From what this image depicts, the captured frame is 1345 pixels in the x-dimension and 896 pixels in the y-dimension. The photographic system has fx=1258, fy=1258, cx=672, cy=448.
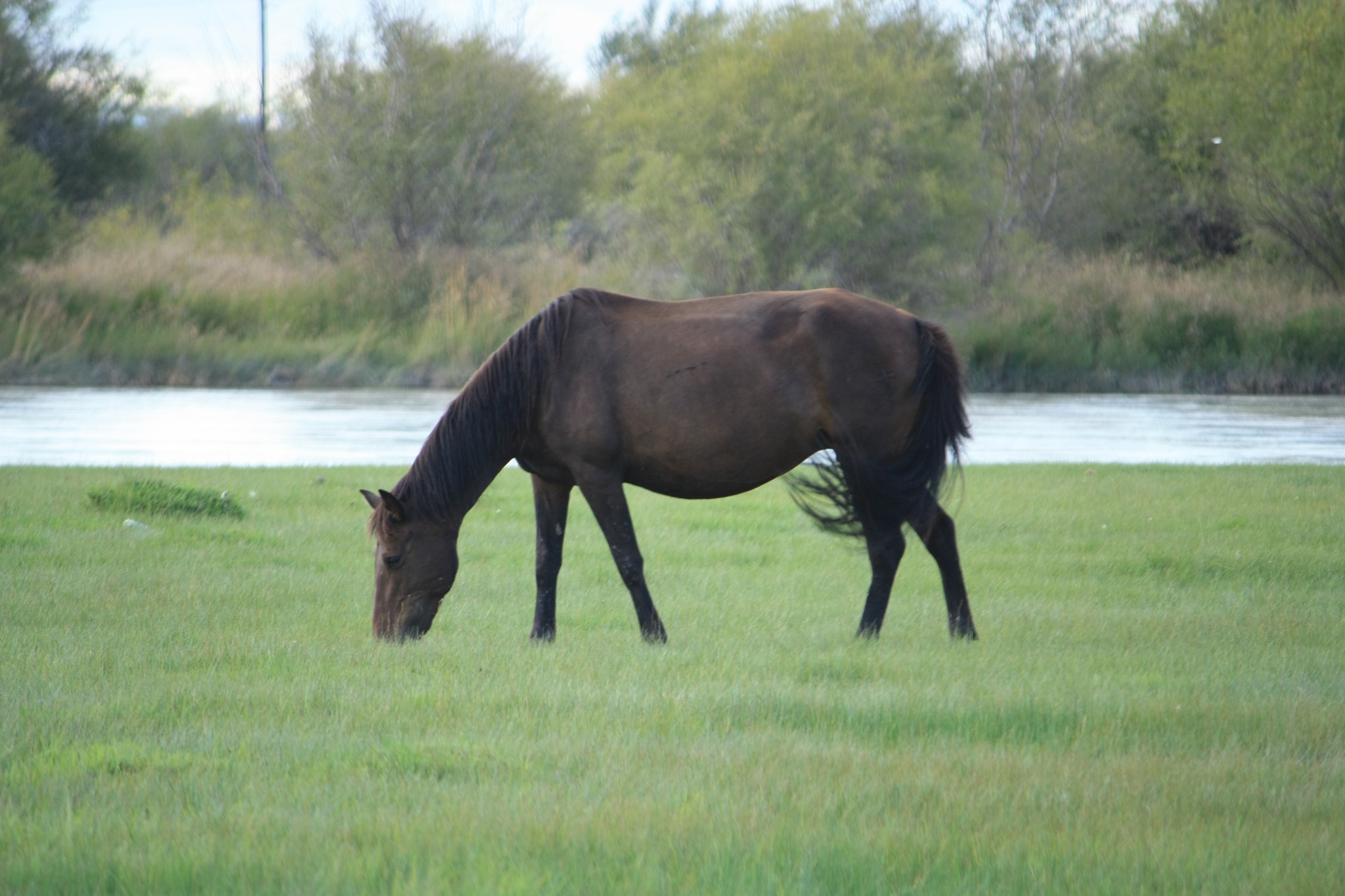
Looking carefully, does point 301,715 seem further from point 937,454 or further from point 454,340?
point 454,340

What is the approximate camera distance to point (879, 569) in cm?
621

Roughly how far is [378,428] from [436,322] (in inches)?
335

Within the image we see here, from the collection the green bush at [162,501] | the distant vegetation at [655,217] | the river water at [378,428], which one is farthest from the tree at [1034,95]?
the green bush at [162,501]

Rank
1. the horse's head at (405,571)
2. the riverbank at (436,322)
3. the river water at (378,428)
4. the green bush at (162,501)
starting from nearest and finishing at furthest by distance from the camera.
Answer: the horse's head at (405,571)
the green bush at (162,501)
the river water at (378,428)
the riverbank at (436,322)

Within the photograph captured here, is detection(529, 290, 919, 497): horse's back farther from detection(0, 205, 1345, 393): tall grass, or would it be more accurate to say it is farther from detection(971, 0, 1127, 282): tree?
detection(971, 0, 1127, 282): tree

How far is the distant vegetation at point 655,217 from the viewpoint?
24906mm

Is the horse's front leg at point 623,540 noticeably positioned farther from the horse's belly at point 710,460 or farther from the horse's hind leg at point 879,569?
the horse's hind leg at point 879,569

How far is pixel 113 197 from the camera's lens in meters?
37.6

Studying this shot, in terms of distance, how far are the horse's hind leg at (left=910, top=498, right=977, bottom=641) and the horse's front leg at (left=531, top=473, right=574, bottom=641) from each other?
1753 millimetres

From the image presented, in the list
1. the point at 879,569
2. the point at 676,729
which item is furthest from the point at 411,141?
the point at 676,729

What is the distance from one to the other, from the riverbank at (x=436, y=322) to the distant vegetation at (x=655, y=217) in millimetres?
59

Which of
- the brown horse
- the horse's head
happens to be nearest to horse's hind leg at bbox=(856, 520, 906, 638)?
the brown horse

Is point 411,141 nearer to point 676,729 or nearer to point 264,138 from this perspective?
point 264,138

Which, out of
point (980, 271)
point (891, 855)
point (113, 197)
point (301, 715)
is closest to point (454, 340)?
point (980, 271)
